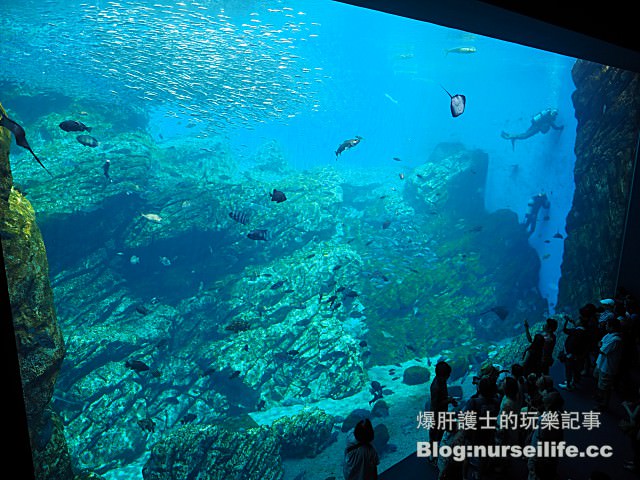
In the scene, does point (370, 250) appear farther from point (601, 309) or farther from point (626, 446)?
point (626, 446)

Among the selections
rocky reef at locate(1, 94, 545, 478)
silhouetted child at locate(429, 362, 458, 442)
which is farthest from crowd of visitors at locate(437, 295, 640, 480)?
rocky reef at locate(1, 94, 545, 478)

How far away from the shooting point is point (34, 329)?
593 cm

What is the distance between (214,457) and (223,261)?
40.1ft

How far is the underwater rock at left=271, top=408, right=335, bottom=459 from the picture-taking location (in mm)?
8812

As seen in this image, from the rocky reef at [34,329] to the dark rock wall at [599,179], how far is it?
13969mm

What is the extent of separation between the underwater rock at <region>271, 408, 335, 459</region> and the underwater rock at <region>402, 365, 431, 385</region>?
14.3 feet

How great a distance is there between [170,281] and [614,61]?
61.0 feet

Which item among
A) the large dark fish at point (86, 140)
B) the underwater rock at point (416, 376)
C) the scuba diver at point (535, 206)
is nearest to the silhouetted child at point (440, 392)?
the underwater rock at point (416, 376)

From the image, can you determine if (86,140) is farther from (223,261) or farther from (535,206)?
(535,206)

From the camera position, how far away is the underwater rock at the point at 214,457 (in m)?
7.80

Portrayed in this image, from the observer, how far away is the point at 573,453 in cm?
464

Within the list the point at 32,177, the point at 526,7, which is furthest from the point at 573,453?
the point at 32,177

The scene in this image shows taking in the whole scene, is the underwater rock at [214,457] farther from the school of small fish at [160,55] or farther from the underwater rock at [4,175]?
the school of small fish at [160,55]

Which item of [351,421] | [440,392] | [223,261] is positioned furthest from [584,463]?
[223,261]
